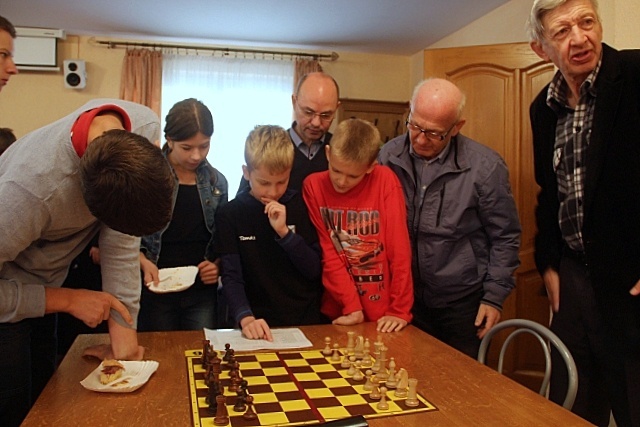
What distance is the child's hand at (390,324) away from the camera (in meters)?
1.99

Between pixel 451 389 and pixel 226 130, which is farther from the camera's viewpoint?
pixel 226 130

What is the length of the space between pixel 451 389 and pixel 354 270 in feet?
2.49

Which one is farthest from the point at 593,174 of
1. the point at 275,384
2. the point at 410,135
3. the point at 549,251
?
the point at 275,384

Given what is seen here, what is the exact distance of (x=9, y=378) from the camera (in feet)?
4.88

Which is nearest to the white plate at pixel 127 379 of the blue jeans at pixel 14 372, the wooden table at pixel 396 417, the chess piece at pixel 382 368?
the wooden table at pixel 396 417

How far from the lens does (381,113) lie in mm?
6566

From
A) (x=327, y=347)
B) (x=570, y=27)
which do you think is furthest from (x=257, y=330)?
(x=570, y=27)

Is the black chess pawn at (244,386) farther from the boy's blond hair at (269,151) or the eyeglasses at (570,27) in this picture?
the eyeglasses at (570,27)

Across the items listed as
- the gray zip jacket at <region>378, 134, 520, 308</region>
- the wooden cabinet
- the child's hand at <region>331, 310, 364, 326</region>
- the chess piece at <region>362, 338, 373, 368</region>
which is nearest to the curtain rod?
the wooden cabinet

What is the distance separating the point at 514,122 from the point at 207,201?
2.02 m

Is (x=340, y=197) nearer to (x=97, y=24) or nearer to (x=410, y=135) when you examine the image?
(x=410, y=135)

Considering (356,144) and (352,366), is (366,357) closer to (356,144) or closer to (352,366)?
(352,366)

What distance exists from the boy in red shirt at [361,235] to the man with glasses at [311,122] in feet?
0.94

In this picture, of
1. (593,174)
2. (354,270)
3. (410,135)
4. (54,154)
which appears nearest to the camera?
(54,154)
